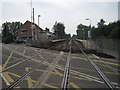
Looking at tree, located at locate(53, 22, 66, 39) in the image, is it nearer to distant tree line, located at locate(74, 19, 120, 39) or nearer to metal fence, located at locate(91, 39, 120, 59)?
distant tree line, located at locate(74, 19, 120, 39)

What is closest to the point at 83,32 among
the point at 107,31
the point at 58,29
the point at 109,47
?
the point at 58,29

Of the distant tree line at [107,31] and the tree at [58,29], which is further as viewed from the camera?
the tree at [58,29]

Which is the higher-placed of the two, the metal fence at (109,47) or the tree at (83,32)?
the tree at (83,32)

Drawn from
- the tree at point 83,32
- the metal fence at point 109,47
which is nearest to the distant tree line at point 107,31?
the metal fence at point 109,47

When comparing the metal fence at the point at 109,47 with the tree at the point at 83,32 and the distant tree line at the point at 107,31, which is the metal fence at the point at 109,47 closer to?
the distant tree line at the point at 107,31

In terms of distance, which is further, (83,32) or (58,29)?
(58,29)

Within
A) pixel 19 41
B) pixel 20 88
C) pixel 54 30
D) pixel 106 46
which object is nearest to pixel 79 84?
pixel 20 88

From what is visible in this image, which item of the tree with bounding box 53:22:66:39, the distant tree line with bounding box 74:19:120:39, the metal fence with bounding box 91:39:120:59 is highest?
the tree with bounding box 53:22:66:39

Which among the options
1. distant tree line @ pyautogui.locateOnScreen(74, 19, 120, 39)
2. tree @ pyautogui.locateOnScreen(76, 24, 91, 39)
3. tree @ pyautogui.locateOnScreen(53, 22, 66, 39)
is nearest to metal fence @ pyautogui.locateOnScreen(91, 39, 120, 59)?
distant tree line @ pyautogui.locateOnScreen(74, 19, 120, 39)

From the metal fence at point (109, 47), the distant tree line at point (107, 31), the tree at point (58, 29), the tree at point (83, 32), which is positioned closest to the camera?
the distant tree line at point (107, 31)

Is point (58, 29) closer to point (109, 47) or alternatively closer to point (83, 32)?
point (83, 32)

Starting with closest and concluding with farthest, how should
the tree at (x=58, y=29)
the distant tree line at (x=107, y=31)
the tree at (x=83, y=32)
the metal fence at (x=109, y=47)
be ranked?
the distant tree line at (x=107, y=31)
the metal fence at (x=109, y=47)
the tree at (x=83, y=32)
the tree at (x=58, y=29)

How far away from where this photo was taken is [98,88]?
6258mm

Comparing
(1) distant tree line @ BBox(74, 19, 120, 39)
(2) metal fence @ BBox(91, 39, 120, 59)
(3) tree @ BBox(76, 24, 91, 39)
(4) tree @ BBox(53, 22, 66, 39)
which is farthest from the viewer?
(4) tree @ BBox(53, 22, 66, 39)
